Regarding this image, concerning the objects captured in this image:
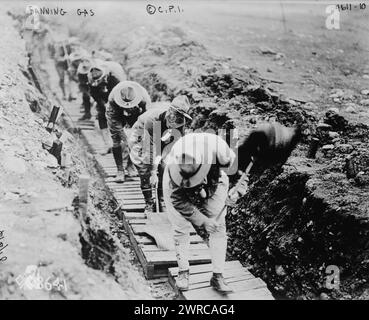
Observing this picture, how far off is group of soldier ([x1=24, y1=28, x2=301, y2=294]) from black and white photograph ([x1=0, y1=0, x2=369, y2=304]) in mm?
16

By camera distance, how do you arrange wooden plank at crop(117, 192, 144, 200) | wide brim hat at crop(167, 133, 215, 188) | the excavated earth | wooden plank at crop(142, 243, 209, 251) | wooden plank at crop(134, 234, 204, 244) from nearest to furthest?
the excavated earth, wide brim hat at crop(167, 133, 215, 188), wooden plank at crop(142, 243, 209, 251), wooden plank at crop(134, 234, 204, 244), wooden plank at crop(117, 192, 144, 200)

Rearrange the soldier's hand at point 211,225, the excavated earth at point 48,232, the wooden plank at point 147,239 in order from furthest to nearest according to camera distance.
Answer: the wooden plank at point 147,239 < the soldier's hand at point 211,225 < the excavated earth at point 48,232

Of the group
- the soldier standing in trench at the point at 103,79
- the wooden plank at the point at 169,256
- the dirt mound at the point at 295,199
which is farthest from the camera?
the soldier standing in trench at the point at 103,79

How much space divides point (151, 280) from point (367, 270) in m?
2.12

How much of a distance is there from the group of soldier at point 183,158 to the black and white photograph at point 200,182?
2 cm

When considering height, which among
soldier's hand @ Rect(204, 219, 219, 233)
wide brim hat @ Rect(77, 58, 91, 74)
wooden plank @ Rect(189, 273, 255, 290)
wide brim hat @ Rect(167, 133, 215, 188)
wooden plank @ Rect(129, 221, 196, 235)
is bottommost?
wooden plank @ Rect(189, 273, 255, 290)

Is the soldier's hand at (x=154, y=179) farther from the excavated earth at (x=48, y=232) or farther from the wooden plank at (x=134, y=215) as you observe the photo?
the excavated earth at (x=48, y=232)

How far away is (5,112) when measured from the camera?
20.2 ft

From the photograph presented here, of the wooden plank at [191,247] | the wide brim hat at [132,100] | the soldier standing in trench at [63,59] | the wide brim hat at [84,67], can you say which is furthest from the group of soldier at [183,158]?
the soldier standing in trench at [63,59]

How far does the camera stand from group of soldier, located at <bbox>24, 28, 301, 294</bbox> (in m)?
4.05

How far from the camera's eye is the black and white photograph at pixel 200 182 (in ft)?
13.4

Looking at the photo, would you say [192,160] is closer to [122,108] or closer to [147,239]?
[147,239]

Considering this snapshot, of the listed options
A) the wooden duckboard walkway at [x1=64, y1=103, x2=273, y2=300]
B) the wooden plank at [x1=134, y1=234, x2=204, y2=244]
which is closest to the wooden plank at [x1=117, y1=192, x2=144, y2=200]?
the wooden duckboard walkway at [x1=64, y1=103, x2=273, y2=300]

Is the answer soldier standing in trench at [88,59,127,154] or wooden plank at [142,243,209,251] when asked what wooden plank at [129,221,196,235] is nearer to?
wooden plank at [142,243,209,251]
